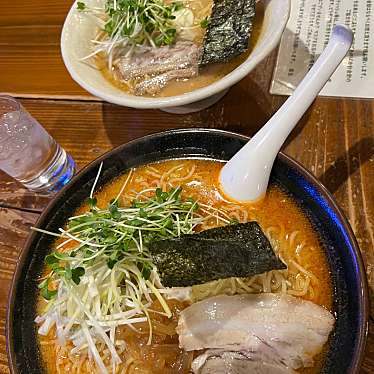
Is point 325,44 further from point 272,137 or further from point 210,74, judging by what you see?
point 272,137

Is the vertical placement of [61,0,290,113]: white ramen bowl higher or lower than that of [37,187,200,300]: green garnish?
higher

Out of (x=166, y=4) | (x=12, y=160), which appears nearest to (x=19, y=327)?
(x=12, y=160)

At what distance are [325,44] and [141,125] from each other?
Answer: 0.64 m

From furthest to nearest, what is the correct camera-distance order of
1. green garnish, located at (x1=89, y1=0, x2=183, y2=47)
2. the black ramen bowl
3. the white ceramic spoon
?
green garnish, located at (x1=89, y1=0, x2=183, y2=47), the white ceramic spoon, the black ramen bowl

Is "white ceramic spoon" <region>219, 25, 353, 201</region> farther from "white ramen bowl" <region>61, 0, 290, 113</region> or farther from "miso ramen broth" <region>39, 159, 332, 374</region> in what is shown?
"white ramen bowl" <region>61, 0, 290, 113</region>

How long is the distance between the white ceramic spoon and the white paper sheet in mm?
282

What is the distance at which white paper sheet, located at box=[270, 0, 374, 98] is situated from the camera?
5.10 feet

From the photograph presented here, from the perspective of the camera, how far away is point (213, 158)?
139 cm

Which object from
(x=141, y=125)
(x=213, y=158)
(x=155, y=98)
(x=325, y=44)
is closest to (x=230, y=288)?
(x=213, y=158)

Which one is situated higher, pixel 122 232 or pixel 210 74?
pixel 210 74

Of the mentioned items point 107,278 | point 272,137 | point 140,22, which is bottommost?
point 107,278

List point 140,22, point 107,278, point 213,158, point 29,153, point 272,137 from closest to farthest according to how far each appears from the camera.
Result: point 107,278 < point 272,137 < point 213,158 < point 29,153 < point 140,22

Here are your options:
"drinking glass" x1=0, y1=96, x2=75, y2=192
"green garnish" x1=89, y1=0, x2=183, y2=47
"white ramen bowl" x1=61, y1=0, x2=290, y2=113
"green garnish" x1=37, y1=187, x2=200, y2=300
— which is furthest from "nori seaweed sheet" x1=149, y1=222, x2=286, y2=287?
"green garnish" x1=89, y1=0, x2=183, y2=47

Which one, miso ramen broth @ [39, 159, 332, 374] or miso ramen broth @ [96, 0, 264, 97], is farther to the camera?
miso ramen broth @ [96, 0, 264, 97]
